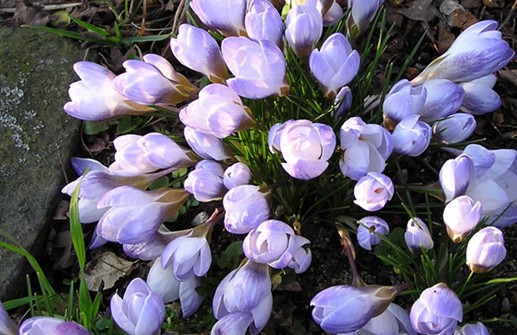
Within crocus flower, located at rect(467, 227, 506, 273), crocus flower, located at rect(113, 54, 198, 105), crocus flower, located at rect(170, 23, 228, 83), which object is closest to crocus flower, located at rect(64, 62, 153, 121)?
crocus flower, located at rect(113, 54, 198, 105)

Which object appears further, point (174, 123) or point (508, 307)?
point (174, 123)

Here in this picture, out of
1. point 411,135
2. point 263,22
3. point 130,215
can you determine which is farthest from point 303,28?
point 130,215

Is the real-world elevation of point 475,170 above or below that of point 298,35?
below

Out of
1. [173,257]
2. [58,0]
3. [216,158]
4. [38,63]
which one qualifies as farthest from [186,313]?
[58,0]

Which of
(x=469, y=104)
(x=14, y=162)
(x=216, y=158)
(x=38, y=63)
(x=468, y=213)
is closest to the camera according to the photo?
(x=468, y=213)

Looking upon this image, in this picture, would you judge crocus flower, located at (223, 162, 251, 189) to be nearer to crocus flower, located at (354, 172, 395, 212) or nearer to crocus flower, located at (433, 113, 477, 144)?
crocus flower, located at (354, 172, 395, 212)

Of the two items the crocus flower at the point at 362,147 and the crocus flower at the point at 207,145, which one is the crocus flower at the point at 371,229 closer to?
the crocus flower at the point at 362,147

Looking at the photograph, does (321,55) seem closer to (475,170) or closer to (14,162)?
(475,170)
